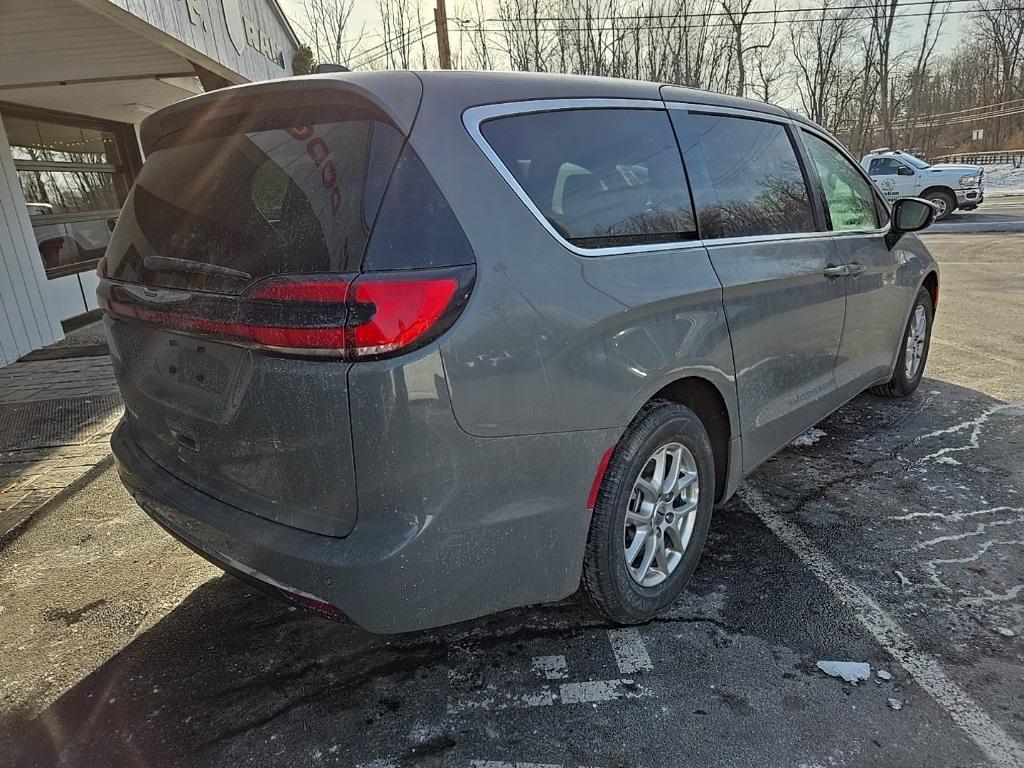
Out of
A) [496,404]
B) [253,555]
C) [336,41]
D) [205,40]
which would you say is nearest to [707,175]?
[496,404]

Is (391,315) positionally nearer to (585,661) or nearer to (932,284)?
(585,661)

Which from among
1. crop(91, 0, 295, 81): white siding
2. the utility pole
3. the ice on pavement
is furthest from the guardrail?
the ice on pavement

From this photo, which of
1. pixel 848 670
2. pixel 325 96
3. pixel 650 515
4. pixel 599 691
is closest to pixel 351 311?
pixel 325 96

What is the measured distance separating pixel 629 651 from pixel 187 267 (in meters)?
1.96

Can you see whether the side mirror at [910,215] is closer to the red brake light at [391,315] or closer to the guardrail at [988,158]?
the red brake light at [391,315]

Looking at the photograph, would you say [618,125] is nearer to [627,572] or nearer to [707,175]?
[707,175]

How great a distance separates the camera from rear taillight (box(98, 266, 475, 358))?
162 cm

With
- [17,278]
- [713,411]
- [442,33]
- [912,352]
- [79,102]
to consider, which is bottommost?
[912,352]

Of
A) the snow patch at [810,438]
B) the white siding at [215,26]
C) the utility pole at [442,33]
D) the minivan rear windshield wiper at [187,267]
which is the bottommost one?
the snow patch at [810,438]

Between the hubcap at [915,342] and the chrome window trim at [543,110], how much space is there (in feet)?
9.51

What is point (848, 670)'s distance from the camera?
2.23 meters

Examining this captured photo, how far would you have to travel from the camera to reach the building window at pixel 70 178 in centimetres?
847

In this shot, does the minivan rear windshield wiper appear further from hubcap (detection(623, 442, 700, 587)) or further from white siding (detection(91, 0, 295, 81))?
white siding (detection(91, 0, 295, 81))

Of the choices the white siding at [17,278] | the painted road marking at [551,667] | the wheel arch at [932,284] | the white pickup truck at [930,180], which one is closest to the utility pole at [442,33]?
the white pickup truck at [930,180]
